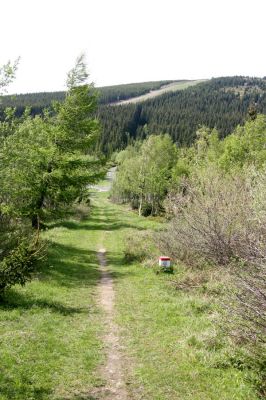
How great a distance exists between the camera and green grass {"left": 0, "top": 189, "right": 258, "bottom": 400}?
7.82 meters

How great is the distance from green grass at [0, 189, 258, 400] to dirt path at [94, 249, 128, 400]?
180 millimetres

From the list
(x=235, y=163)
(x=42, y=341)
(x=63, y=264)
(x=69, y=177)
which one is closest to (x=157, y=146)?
(x=235, y=163)

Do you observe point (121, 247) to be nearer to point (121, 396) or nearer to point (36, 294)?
point (36, 294)

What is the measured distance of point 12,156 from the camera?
16031 millimetres

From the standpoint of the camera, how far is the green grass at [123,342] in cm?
782

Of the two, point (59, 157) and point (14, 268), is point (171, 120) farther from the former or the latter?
point (14, 268)

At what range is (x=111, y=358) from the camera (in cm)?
945

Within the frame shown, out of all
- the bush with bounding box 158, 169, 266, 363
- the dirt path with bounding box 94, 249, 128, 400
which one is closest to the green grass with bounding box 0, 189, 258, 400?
Answer: the dirt path with bounding box 94, 249, 128, 400

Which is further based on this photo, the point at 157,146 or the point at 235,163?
the point at 157,146

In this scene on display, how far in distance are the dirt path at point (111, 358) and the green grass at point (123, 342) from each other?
0.59 feet

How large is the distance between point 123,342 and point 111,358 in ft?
3.27

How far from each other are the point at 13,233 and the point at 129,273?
614 cm

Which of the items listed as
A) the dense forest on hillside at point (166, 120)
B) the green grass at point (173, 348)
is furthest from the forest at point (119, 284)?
the dense forest on hillside at point (166, 120)

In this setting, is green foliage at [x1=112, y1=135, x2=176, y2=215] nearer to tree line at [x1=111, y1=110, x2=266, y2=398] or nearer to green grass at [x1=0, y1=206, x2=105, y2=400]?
tree line at [x1=111, y1=110, x2=266, y2=398]
